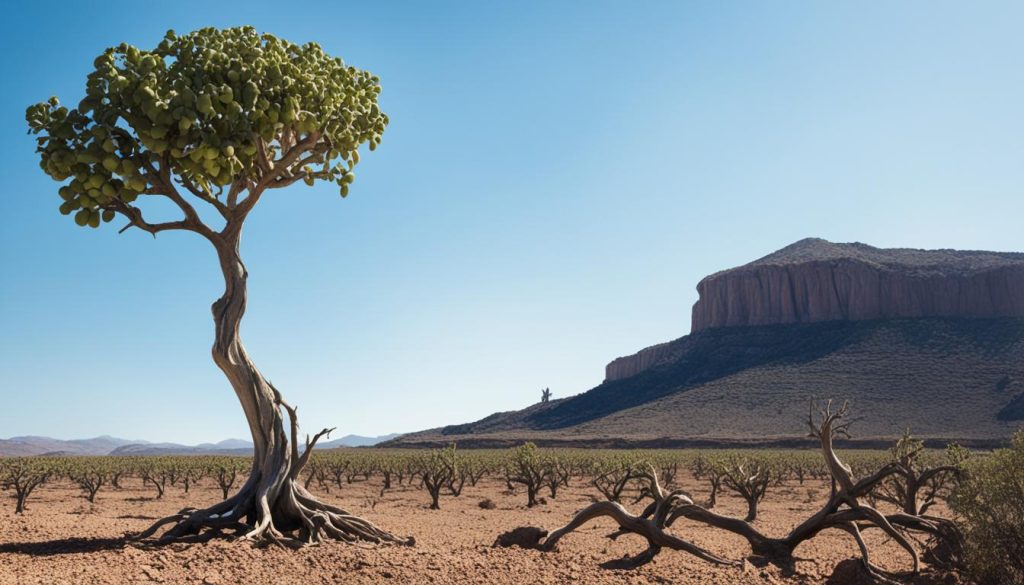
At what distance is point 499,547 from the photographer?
438 inches

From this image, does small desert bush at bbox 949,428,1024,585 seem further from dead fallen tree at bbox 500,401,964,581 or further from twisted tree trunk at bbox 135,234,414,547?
twisted tree trunk at bbox 135,234,414,547

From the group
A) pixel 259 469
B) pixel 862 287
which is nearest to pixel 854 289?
pixel 862 287

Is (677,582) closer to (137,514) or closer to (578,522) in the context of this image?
(578,522)

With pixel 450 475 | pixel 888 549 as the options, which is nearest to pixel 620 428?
pixel 450 475

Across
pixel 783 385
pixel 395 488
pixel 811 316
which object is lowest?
pixel 395 488

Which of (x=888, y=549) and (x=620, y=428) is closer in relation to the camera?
(x=888, y=549)

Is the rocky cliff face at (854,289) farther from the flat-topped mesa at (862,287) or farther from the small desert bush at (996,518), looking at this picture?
the small desert bush at (996,518)

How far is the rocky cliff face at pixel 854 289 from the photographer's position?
10512 cm

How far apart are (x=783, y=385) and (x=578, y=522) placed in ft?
279

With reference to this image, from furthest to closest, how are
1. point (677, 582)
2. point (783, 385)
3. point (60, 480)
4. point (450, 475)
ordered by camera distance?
point (783, 385)
point (60, 480)
point (450, 475)
point (677, 582)

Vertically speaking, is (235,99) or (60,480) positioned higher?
(235,99)

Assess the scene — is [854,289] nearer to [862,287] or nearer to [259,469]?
[862,287]

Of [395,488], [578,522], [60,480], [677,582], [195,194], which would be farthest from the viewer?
[60,480]

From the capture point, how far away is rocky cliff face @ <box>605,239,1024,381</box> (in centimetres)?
10512
